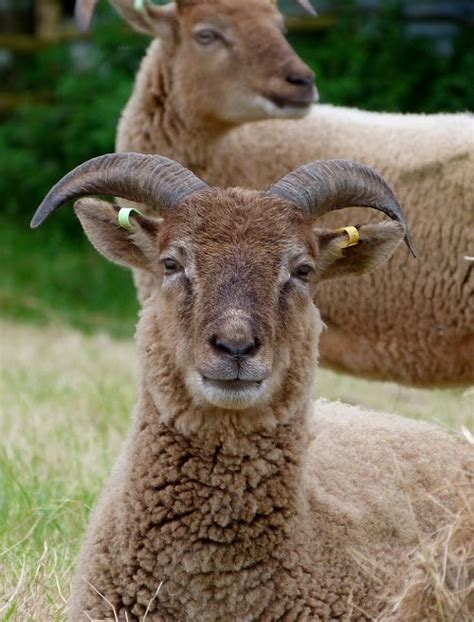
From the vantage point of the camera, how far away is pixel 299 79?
23.4 ft

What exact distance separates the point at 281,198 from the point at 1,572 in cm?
173

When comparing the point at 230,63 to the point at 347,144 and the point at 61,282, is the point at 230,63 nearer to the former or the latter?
the point at 347,144

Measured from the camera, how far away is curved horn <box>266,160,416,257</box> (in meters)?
4.48

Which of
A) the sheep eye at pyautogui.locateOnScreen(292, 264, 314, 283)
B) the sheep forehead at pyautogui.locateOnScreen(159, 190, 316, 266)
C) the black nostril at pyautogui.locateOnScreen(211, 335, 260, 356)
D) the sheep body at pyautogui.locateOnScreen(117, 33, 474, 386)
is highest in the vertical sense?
the sheep forehead at pyautogui.locateOnScreen(159, 190, 316, 266)

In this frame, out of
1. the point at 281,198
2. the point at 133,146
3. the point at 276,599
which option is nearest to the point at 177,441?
the point at 276,599

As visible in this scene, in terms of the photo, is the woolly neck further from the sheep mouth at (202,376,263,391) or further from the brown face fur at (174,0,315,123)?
the sheep mouth at (202,376,263,391)

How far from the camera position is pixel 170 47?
24.3 ft

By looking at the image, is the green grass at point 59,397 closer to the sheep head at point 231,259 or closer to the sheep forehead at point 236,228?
the sheep head at point 231,259

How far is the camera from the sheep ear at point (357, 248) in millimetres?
4633

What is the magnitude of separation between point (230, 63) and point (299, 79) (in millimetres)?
397

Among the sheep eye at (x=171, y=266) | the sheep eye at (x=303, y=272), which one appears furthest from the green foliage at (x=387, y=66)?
the sheep eye at (x=171, y=266)

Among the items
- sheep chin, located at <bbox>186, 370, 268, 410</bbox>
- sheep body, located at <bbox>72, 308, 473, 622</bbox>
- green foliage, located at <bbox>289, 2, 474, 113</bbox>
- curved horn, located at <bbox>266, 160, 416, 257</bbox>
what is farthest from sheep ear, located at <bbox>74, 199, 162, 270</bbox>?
green foliage, located at <bbox>289, 2, 474, 113</bbox>

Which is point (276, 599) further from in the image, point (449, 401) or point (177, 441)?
point (449, 401)

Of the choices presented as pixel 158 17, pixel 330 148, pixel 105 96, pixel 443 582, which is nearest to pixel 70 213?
pixel 105 96
